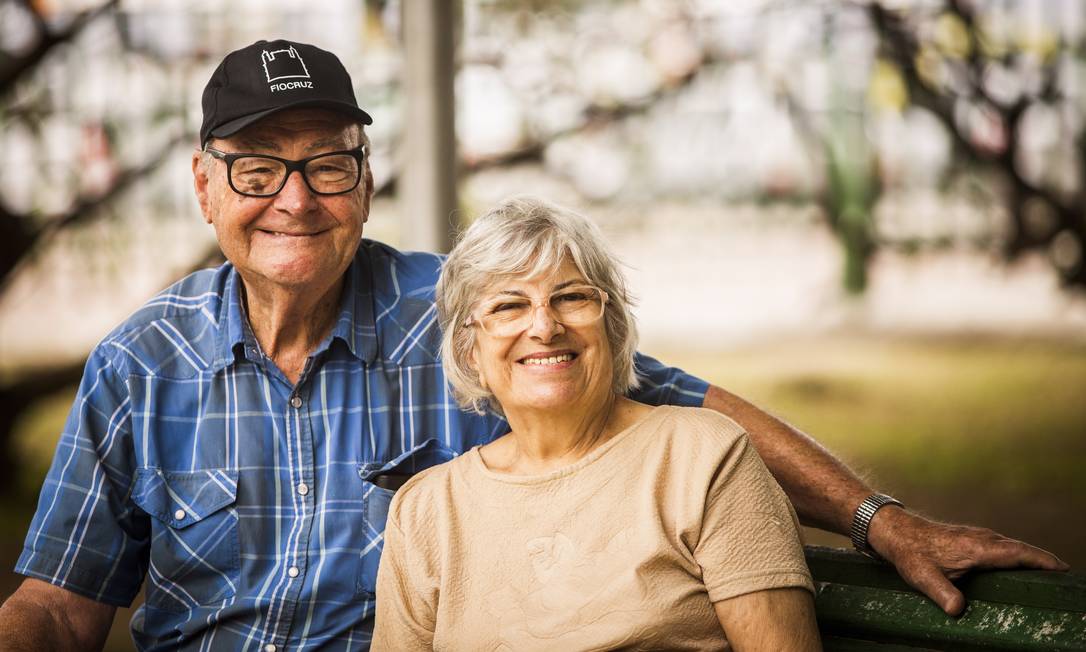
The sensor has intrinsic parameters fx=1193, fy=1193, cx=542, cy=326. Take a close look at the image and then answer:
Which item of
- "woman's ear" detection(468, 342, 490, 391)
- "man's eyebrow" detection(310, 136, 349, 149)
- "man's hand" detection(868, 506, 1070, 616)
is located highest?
"man's eyebrow" detection(310, 136, 349, 149)

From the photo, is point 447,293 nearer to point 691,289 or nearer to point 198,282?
point 198,282

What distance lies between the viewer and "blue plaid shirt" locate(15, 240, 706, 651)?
7.02 feet

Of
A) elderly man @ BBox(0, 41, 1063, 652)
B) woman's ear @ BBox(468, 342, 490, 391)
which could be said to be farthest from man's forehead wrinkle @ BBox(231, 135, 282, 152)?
woman's ear @ BBox(468, 342, 490, 391)

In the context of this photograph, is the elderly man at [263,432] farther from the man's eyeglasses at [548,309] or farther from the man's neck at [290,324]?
the man's eyeglasses at [548,309]

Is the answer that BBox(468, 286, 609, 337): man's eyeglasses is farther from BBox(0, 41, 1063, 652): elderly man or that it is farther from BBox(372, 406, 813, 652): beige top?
BBox(0, 41, 1063, 652): elderly man

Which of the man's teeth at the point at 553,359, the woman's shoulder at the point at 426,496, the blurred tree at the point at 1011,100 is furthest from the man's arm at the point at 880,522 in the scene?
the blurred tree at the point at 1011,100

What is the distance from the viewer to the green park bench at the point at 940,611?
1.75 meters

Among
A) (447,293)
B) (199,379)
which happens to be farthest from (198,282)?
(447,293)

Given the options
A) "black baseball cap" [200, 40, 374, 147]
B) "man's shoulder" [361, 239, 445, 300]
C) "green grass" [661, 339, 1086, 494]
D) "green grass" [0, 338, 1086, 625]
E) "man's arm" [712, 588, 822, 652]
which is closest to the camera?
"man's arm" [712, 588, 822, 652]

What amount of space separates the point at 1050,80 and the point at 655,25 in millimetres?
2333

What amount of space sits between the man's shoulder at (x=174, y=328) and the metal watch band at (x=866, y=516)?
121 centimetres

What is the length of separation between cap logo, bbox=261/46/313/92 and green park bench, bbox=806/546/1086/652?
4.05 feet

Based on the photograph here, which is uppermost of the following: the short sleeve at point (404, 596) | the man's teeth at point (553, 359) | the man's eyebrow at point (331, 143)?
the man's eyebrow at point (331, 143)

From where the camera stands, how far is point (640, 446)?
193cm
